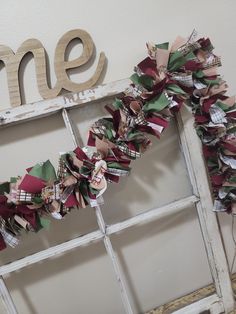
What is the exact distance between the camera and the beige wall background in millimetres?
769

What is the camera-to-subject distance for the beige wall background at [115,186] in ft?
2.52

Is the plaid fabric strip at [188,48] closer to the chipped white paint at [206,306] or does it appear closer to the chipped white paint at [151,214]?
the chipped white paint at [151,214]

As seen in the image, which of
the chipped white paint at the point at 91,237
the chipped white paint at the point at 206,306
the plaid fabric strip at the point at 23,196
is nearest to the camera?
the plaid fabric strip at the point at 23,196

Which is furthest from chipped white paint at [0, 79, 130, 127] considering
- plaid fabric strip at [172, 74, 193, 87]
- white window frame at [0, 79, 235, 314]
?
plaid fabric strip at [172, 74, 193, 87]

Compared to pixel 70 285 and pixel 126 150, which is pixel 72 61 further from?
pixel 70 285

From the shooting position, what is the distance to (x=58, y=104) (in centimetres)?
75

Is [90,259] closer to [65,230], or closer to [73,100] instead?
[65,230]

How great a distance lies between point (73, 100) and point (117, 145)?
6.0 inches

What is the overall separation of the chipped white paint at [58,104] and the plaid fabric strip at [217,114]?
0.22 metres

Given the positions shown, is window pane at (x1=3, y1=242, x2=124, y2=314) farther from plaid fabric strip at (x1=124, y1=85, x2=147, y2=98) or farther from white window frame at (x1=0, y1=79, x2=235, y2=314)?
plaid fabric strip at (x1=124, y1=85, x2=147, y2=98)

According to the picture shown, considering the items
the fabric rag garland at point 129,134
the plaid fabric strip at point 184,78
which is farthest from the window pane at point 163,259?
the plaid fabric strip at point 184,78

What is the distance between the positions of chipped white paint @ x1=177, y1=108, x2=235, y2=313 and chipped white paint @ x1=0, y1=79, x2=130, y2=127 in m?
0.19

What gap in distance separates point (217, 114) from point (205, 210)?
27 centimetres

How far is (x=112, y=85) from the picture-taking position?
0.78 metres
